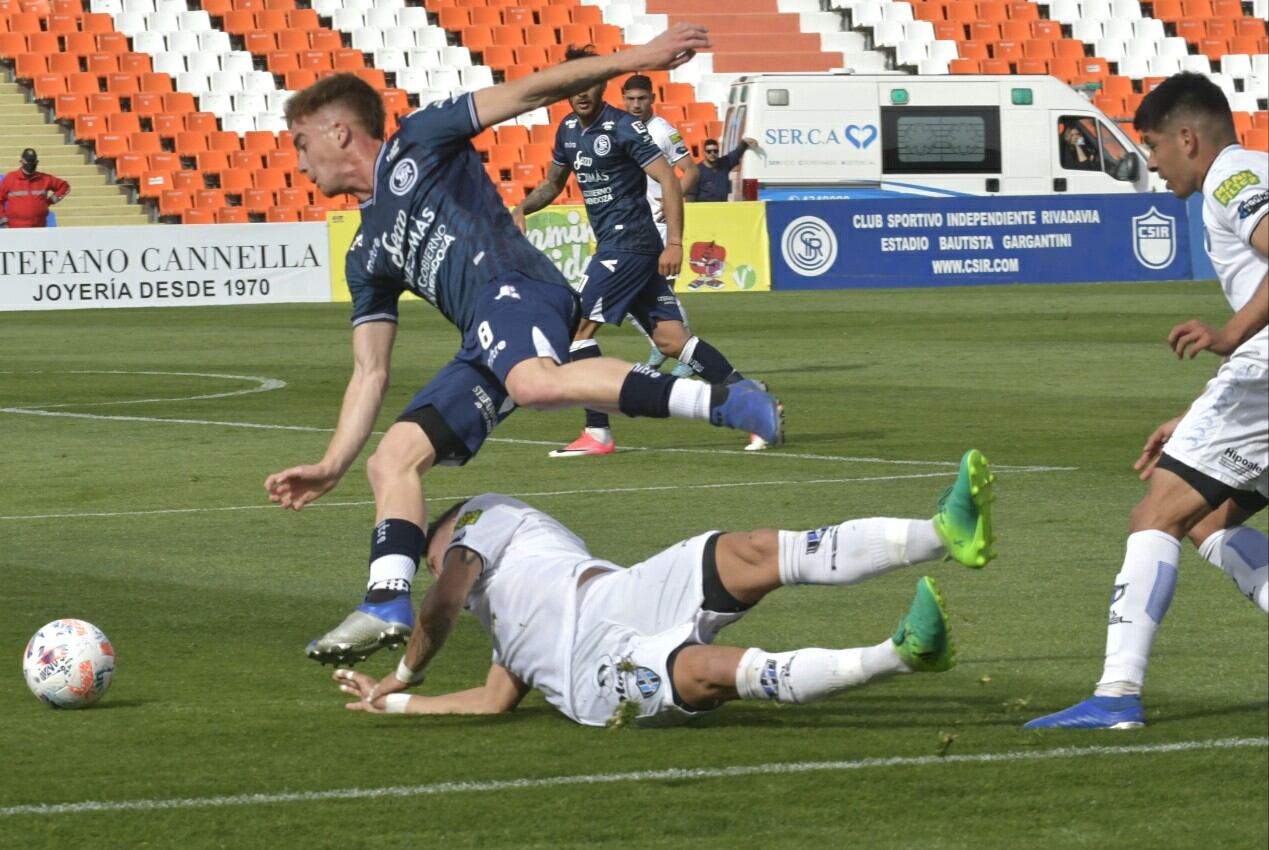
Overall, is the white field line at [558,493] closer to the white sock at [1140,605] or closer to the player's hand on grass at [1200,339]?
the white sock at [1140,605]

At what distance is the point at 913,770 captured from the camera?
5.67 m

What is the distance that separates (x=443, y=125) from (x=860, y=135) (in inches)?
1195

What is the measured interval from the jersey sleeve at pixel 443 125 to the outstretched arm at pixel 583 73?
0.33 feet

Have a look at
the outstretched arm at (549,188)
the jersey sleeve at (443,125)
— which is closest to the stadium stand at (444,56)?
the outstretched arm at (549,188)

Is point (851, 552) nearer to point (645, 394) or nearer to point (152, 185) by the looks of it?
point (645, 394)

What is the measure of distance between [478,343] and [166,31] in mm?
31994

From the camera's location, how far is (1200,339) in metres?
6.07

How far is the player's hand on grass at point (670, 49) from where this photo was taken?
656 cm

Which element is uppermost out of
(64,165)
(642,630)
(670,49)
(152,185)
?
(64,165)

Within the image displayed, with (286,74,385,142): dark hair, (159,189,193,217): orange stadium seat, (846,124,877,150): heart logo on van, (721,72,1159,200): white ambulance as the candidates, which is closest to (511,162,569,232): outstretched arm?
(286,74,385,142): dark hair

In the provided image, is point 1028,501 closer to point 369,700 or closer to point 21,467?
point 369,700

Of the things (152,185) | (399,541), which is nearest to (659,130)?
(399,541)

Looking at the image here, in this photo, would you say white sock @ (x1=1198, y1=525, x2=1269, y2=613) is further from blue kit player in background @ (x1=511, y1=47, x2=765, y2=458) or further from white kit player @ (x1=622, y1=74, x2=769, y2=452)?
white kit player @ (x1=622, y1=74, x2=769, y2=452)

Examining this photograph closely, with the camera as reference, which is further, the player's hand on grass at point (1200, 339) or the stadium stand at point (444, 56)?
the stadium stand at point (444, 56)
